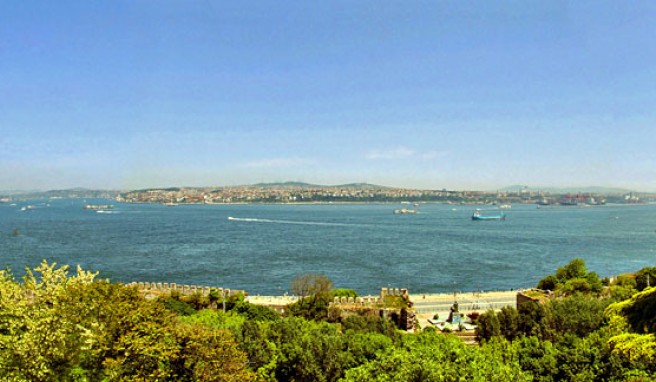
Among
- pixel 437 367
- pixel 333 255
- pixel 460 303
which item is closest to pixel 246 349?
pixel 437 367

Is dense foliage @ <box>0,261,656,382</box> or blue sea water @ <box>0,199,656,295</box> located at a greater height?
dense foliage @ <box>0,261,656,382</box>

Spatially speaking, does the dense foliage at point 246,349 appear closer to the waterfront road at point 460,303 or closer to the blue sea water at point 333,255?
the waterfront road at point 460,303

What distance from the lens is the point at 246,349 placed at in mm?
15242

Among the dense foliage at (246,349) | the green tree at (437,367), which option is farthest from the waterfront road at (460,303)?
the green tree at (437,367)

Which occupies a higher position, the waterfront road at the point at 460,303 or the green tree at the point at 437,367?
the green tree at the point at 437,367

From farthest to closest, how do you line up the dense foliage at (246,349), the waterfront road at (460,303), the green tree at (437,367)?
1. the waterfront road at (460,303)
2. the green tree at (437,367)
3. the dense foliage at (246,349)

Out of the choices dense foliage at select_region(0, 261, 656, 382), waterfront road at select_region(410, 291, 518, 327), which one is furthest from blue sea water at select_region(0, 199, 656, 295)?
dense foliage at select_region(0, 261, 656, 382)

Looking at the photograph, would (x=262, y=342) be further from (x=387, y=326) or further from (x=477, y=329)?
(x=477, y=329)

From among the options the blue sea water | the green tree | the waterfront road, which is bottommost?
the blue sea water

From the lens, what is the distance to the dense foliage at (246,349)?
11188 mm

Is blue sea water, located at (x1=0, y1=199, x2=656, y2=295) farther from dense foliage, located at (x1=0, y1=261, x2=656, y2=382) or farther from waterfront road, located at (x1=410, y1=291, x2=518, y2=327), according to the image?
dense foliage, located at (x1=0, y1=261, x2=656, y2=382)

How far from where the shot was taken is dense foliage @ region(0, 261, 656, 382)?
11.2m

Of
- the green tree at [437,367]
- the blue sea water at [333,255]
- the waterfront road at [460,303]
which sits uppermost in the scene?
the green tree at [437,367]

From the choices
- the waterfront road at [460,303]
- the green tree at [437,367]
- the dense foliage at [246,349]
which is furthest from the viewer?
the waterfront road at [460,303]
